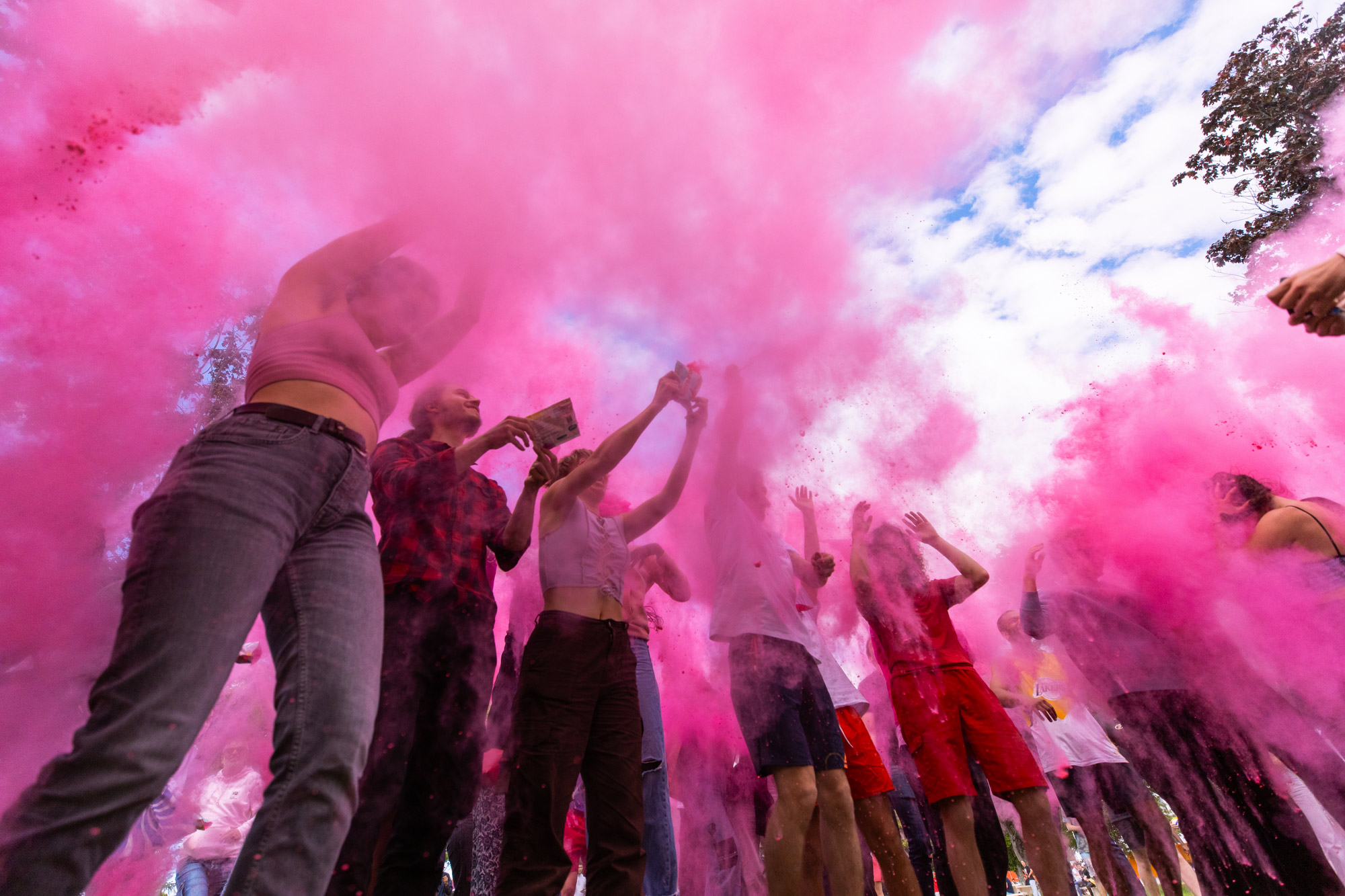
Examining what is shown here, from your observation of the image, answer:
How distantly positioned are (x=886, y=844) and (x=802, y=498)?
191cm

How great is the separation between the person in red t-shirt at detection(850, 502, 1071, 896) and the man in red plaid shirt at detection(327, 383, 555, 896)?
2.06 m

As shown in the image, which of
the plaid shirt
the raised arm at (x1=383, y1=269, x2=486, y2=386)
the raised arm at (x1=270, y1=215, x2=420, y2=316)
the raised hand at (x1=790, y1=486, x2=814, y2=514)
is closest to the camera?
the raised arm at (x1=270, y1=215, x2=420, y2=316)

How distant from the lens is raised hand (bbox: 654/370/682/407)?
2869mm

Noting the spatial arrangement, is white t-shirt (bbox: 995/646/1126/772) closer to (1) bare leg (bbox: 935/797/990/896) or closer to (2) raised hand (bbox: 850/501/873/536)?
(1) bare leg (bbox: 935/797/990/896)

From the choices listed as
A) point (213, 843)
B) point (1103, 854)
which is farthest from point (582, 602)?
point (1103, 854)

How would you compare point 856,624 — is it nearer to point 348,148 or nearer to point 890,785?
point 890,785

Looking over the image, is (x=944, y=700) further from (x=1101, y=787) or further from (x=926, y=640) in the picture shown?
(x=1101, y=787)

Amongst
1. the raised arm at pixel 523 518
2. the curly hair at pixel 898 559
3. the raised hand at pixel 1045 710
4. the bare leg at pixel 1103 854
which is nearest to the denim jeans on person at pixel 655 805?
the raised arm at pixel 523 518

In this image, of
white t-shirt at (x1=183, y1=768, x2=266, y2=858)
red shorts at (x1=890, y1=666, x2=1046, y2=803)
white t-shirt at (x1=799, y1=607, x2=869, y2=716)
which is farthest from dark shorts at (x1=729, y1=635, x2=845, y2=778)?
white t-shirt at (x1=183, y1=768, x2=266, y2=858)

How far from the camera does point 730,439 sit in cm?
348

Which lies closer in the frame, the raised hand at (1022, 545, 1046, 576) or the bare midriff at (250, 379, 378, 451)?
the bare midriff at (250, 379, 378, 451)

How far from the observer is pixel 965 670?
10.9ft

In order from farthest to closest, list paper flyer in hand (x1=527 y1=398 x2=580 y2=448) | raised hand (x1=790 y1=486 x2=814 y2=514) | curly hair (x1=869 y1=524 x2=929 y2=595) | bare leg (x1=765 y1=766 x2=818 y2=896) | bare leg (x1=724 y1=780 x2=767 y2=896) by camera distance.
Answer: bare leg (x1=724 y1=780 x2=767 y2=896) → raised hand (x1=790 y1=486 x2=814 y2=514) → curly hair (x1=869 y1=524 x2=929 y2=595) → paper flyer in hand (x1=527 y1=398 x2=580 y2=448) → bare leg (x1=765 y1=766 x2=818 y2=896)

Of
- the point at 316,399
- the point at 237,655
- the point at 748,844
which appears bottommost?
the point at 237,655
